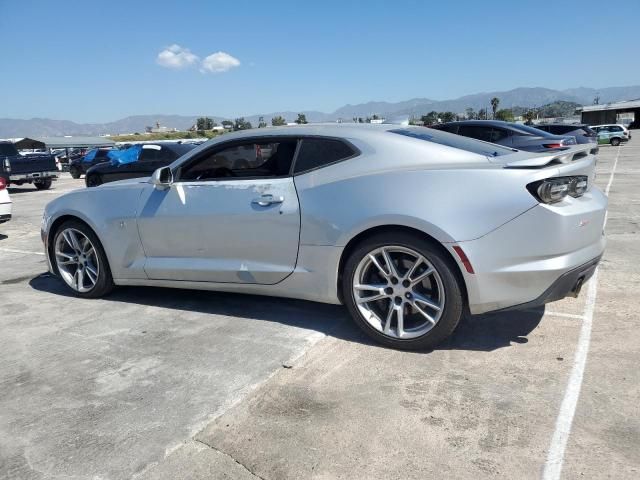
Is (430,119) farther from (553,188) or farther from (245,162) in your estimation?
(553,188)

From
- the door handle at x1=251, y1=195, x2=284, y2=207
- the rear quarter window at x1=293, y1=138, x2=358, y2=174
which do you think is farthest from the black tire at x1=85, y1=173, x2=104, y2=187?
the rear quarter window at x1=293, y1=138, x2=358, y2=174

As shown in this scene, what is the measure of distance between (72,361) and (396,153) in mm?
2615

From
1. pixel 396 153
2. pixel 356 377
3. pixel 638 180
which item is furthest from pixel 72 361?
pixel 638 180

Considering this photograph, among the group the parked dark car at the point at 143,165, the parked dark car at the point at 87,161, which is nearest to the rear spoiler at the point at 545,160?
the parked dark car at the point at 143,165

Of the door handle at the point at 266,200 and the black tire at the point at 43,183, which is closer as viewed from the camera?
the door handle at the point at 266,200

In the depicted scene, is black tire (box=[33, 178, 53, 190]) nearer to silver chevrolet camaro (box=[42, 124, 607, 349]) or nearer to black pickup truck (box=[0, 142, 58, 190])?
black pickup truck (box=[0, 142, 58, 190])

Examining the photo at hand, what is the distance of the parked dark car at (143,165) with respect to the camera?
12650 mm

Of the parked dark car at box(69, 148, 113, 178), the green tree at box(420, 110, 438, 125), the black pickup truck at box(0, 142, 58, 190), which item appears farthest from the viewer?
the green tree at box(420, 110, 438, 125)

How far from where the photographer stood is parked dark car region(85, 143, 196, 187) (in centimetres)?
1265

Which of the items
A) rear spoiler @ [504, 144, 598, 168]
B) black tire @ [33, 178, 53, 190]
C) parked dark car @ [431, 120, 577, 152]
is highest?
rear spoiler @ [504, 144, 598, 168]

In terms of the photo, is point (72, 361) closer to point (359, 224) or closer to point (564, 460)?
point (359, 224)

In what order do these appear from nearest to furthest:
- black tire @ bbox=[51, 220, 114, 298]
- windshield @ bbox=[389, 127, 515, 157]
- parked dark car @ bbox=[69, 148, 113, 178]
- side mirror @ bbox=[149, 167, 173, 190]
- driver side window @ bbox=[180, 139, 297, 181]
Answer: windshield @ bbox=[389, 127, 515, 157], driver side window @ bbox=[180, 139, 297, 181], side mirror @ bbox=[149, 167, 173, 190], black tire @ bbox=[51, 220, 114, 298], parked dark car @ bbox=[69, 148, 113, 178]

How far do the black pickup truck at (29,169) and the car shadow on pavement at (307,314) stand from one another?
14215 mm

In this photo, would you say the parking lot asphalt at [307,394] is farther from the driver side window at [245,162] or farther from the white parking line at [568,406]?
the driver side window at [245,162]
